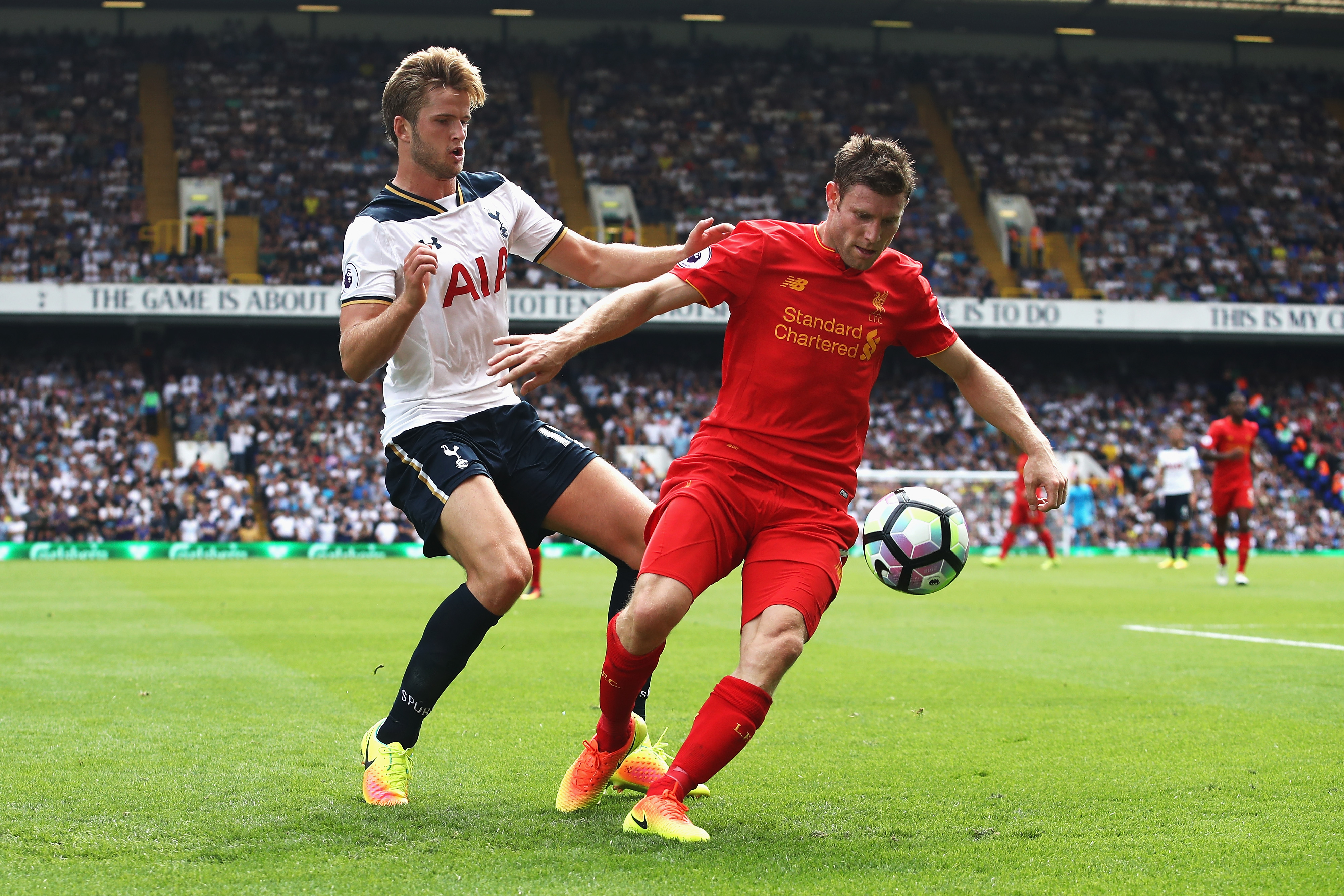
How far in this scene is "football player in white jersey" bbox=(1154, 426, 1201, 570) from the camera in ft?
68.5

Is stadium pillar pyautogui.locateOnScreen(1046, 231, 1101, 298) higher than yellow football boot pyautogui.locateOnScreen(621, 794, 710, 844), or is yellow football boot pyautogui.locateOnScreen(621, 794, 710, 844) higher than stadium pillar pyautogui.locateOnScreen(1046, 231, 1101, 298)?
stadium pillar pyautogui.locateOnScreen(1046, 231, 1101, 298)

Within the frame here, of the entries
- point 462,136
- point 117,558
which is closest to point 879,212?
point 462,136

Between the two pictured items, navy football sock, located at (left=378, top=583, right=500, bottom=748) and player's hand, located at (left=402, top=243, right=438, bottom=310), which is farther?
navy football sock, located at (left=378, top=583, right=500, bottom=748)

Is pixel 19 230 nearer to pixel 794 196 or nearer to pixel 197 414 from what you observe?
pixel 197 414

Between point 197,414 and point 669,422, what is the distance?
35.3 ft

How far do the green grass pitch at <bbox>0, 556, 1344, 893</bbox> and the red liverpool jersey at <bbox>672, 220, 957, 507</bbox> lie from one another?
3.91 ft

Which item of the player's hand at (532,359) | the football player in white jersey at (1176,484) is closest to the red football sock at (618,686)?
the player's hand at (532,359)

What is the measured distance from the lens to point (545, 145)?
35.1 metres

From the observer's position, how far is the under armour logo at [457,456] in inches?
178

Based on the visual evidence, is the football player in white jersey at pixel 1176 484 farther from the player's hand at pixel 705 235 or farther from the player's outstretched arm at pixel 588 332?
the player's outstretched arm at pixel 588 332

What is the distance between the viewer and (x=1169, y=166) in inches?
1451

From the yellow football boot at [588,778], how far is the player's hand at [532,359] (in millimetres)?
1294

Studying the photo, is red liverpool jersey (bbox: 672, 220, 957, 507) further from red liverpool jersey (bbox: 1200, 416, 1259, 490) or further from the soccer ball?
red liverpool jersey (bbox: 1200, 416, 1259, 490)

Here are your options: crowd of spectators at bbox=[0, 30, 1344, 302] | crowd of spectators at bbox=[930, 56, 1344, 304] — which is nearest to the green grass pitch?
crowd of spectators at bbox=[0, 30, 1344, 302]
